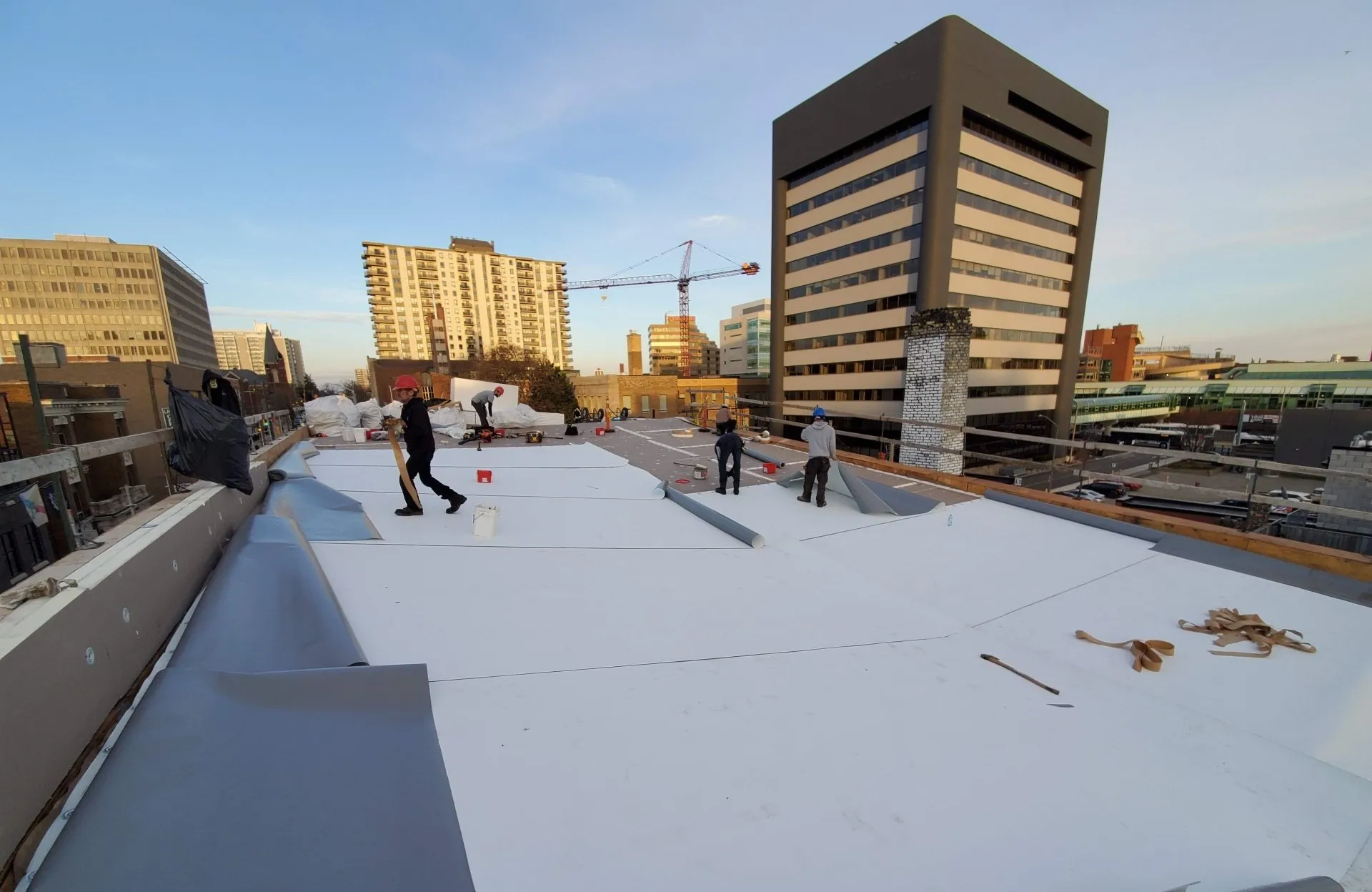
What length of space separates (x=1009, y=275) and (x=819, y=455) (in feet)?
94.7

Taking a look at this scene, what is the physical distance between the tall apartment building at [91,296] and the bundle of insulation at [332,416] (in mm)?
78182

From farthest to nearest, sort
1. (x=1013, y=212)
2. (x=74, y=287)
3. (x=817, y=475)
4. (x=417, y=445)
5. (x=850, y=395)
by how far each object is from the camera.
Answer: (x=74, y=287), (x=850, y=395), (x=1013, y=212), (x=817, y=475), (x=417, y=445)

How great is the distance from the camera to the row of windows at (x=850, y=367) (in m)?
25.6

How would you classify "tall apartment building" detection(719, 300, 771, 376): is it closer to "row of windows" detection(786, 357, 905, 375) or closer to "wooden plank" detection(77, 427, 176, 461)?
"row of windows" detection(786, 357, 905, 375)

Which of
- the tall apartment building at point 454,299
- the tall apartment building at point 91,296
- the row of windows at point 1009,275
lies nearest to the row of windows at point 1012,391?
the row of windows at point 1009,275

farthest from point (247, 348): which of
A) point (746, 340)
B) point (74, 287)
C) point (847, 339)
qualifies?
point (847, 339)

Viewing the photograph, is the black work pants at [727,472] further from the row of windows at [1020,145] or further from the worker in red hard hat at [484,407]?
the row of windows at [1020,145]

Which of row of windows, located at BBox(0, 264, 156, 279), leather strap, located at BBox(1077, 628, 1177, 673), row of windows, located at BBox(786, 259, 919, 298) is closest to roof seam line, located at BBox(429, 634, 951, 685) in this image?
leather strap, located at BBox(1077, 628, 1177, 673)

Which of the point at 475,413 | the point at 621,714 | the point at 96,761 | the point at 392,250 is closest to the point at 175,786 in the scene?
the point at 96,761

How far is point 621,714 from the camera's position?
72.5 inches

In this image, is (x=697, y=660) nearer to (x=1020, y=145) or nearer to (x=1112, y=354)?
(x=1020, y=145)

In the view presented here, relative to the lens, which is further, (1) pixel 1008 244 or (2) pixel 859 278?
(2) pixel 859 278

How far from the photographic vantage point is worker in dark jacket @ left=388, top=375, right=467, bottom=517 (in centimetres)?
418

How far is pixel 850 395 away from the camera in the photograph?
28.2 meters
